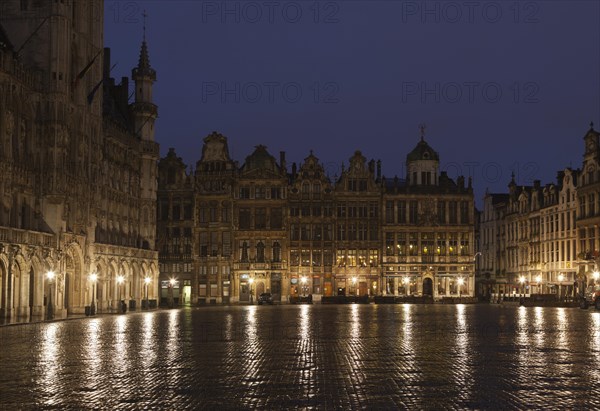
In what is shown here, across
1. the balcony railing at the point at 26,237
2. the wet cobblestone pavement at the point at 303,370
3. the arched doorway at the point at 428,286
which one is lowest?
the wet cobblestone pavement at the point at 303,370

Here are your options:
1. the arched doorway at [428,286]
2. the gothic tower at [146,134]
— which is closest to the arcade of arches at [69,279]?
the gothic tower at [146,134]

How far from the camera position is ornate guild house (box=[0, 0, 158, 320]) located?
5575 centimetres

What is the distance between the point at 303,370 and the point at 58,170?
4254 cm

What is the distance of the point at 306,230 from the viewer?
11038cm

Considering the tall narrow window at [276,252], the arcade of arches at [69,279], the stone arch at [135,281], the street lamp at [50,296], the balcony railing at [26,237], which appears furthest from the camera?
the tall narrow window at [276,252]

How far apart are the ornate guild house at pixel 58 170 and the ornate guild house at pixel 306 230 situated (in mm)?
26378

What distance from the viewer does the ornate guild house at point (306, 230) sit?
107188 mm

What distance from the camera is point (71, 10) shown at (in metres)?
66.1

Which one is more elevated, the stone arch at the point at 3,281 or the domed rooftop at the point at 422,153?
the domed rooftop at the point at 422,153

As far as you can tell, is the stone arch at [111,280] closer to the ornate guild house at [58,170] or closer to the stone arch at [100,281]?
the ornate guild house at [58,170]

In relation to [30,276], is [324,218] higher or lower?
higher

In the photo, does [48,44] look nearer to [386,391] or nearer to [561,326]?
[561,326]

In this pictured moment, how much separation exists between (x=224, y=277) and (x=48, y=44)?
49502 mm

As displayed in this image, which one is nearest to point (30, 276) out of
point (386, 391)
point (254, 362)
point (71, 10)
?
point (71, 10)
